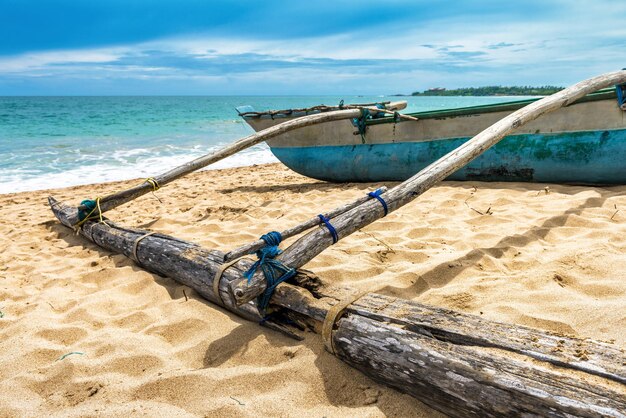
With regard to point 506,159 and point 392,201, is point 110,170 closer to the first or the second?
point 506,159

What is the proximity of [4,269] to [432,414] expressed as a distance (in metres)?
3.54

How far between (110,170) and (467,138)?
327 inches

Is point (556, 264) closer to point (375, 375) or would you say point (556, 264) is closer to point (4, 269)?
point (375, 375)

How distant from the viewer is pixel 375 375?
1732mm

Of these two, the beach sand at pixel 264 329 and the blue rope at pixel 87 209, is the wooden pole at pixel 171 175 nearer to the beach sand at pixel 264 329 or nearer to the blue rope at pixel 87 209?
the blue rope at pixel 87 209

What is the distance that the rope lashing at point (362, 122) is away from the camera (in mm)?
5473

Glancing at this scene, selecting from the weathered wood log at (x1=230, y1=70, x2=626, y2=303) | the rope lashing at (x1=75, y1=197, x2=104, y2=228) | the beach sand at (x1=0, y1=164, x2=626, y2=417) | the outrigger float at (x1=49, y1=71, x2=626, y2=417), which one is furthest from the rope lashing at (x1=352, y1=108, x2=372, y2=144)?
the rope lashing at (x1=75, y1=197, x2=104, y2=228)

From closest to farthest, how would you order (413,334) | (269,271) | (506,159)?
(413,334) < (269,271) < (506,159)

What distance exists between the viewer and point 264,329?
2.28m

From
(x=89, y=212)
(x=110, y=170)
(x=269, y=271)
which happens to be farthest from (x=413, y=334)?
(x=110, y=170)

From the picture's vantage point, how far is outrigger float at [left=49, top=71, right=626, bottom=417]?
132 centimetres

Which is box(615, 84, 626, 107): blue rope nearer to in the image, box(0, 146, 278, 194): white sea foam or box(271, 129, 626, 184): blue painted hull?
box(271, 129, 626, 184): blue painted hull

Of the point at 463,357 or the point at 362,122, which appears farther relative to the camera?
the point at 362,122

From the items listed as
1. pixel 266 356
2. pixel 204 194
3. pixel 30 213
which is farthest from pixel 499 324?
pixel 30 213
